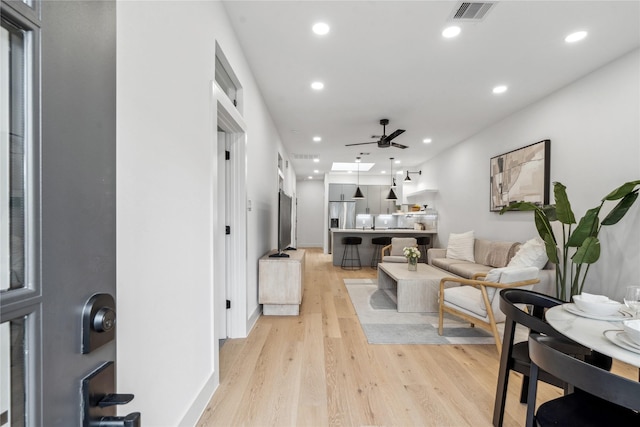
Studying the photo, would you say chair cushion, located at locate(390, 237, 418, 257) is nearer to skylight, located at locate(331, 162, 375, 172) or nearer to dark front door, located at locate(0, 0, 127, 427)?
skylight, located at locate(331, 162, 375, 172)

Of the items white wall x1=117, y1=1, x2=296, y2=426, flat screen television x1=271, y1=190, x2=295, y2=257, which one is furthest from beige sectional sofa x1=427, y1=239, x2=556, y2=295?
white wall x1=117, y1=1, x2=296, y2=426

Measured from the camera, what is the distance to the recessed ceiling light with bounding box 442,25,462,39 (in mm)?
2490

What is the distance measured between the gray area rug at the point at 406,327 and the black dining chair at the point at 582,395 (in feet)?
5.57

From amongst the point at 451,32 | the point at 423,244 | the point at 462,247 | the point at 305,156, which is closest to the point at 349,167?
the point at 305,156

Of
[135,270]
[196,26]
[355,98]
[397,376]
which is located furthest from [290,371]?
[355,98]

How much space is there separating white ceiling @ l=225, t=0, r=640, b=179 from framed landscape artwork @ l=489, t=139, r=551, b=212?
0.69 metres

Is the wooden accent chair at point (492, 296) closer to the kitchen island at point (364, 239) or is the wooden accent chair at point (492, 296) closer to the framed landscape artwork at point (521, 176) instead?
the framed landscape artwork at point (521, 176)

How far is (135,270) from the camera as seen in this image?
1.20 m

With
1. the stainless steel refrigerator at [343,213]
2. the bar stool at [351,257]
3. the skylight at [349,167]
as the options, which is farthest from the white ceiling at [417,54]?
the stainless steel refrigerator at [343,213]

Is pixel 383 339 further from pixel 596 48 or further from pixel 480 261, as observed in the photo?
pixel 596 48

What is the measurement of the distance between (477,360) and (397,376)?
84 centimetres

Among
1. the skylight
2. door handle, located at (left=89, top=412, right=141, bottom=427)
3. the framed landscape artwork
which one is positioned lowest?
door handle, located at (left=89, top=412, right=141, bottom=427)

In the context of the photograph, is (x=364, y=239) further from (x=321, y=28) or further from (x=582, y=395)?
(x=582, y=395)

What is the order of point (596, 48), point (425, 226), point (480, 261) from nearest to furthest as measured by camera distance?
1. point (596, 48)
2. point (480, 261)
3. point (425, 226)
